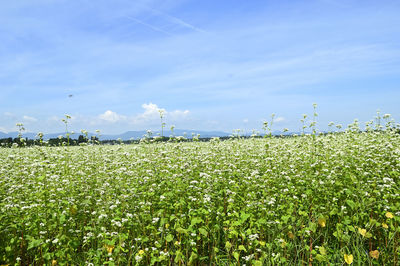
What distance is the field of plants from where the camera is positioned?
15.4 feet

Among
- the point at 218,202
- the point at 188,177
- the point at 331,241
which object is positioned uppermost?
the point at 188,177

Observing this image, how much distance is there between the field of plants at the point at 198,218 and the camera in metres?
4.68

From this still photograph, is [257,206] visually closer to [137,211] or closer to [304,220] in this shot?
[304,220]

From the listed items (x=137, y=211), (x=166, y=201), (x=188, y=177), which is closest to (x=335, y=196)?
(x=188, y=177)

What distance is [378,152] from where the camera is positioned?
8836 millimetres

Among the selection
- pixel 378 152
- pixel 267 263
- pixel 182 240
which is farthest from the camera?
pixel 378 152

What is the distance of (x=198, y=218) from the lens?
4926 mm

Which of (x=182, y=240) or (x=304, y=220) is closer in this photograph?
(x=182, y=240)

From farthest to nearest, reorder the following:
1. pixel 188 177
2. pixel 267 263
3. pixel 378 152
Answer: pixel 378 152
pixel 188 177
pixel 267 263

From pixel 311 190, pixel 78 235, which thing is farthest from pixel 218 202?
pixel 78 235

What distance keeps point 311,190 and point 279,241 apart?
210 cm

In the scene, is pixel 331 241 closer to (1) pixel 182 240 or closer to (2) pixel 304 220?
(2) pixel 304 220

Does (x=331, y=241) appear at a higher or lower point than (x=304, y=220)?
lower

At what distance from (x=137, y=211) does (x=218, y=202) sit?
1.80 meters
